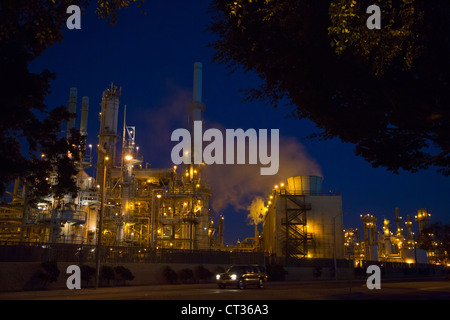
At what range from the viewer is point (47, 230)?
52156mm

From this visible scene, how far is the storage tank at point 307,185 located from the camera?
221 feet

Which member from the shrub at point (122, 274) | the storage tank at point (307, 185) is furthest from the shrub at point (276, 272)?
the storage tank at point (307, 185)

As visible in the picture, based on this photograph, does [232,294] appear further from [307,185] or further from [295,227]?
[307,185]

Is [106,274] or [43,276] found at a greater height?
[43,276]

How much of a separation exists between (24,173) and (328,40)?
16.2 m

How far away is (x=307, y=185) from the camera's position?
222ft

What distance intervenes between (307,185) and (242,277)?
132 feet

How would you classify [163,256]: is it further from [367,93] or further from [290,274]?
[367,93]

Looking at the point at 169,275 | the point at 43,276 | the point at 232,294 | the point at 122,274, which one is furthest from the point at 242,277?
the point at 43,276

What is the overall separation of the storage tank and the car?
3804 centimetres

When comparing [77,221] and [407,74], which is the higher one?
[407,74]

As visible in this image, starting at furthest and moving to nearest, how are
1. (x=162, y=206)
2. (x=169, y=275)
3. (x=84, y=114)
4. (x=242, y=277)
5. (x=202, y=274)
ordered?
(x=84, y=114) → (x=162, y=206) → (x=202, y=274) → (x=169, y=275) → (x=242, y=277)

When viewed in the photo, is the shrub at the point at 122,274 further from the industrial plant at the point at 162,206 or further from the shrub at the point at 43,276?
the industrial plant at the point at 162,206
